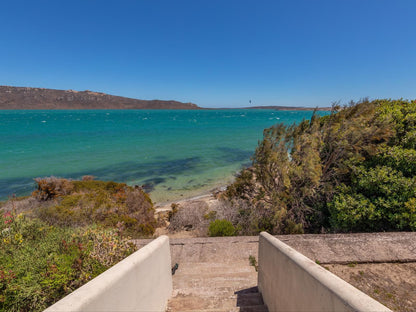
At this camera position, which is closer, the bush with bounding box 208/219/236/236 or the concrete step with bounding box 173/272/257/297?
the concrete step with bounding box 173/272/257/297

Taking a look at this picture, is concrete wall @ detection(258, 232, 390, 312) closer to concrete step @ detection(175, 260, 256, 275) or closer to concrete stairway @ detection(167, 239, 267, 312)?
concrete stairway @ detection(167, 239, 267, 312)

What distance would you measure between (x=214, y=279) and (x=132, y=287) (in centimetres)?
201

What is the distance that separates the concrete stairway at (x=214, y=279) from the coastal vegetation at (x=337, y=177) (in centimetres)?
124

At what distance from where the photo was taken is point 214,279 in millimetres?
3658

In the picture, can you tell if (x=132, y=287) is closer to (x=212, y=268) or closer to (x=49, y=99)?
(x=212, y=268)

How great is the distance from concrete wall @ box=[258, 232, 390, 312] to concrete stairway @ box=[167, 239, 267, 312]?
1.28 ft

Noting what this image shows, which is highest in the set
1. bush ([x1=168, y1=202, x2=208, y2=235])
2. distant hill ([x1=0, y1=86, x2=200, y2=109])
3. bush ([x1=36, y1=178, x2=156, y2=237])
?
distant hill ([x1=0, y1=86, x2=200, y2=109])

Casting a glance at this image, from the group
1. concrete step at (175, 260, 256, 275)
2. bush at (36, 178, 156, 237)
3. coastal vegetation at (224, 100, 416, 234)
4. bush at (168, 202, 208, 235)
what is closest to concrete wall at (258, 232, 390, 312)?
concrete step at (175, 260, 256, 275)

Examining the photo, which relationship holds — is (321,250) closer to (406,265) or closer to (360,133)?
(406,265)

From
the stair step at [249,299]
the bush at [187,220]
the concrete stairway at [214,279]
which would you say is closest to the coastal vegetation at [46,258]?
the concrete stairway at [214,279]

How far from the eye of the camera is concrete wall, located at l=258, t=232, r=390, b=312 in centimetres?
132

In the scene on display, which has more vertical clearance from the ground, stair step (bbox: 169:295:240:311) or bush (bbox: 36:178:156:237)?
stair step (bbox: 169:295:240:311)

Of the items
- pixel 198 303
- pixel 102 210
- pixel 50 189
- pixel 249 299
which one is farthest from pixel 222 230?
pixel 50 189

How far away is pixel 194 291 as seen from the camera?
3.37m
